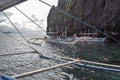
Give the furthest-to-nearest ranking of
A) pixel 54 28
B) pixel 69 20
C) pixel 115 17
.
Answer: pixel 54 28, pixel 69 20, pixel 115 17

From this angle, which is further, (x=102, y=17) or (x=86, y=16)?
(x=86, y=16)

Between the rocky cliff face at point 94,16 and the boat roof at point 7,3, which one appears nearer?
the boat roof at point 7,3

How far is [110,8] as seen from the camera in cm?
8381

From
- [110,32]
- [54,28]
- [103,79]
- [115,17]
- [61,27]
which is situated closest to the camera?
[103,79]

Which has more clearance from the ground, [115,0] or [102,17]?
[115,0]

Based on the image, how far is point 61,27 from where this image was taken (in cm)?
12875

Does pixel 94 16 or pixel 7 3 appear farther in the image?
pixel 94 16

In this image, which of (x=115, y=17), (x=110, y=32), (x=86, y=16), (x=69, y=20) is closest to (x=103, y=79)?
(x=115, y=17)

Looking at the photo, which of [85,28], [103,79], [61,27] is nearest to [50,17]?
[61,27]

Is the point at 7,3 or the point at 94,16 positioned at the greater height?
the point at 7,3

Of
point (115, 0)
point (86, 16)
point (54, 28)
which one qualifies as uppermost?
point (115, 0)

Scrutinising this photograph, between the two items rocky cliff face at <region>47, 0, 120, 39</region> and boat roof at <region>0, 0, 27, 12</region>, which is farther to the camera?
rocky cliff face at <region>47, 0, 120, 39</region>

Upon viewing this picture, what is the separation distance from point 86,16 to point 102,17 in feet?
42.6

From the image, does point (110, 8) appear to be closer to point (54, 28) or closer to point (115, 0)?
point (115, 0)
